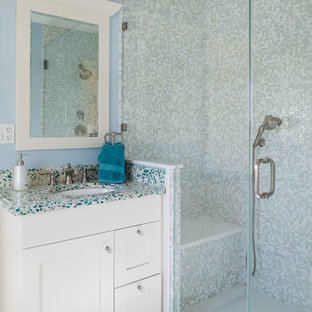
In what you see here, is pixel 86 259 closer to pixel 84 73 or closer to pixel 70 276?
pixel 70 276

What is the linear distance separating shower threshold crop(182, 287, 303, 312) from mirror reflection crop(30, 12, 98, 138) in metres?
1.31

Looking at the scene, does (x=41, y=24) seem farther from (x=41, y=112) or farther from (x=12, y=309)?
(x=12, y=309)

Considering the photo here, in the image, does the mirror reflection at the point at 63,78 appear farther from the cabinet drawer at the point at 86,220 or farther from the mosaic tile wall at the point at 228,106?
the cabinet drawer at the point at 86,220

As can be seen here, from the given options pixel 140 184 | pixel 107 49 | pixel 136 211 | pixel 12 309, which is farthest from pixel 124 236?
pixel 107 49

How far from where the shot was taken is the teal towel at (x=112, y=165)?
2.01 m

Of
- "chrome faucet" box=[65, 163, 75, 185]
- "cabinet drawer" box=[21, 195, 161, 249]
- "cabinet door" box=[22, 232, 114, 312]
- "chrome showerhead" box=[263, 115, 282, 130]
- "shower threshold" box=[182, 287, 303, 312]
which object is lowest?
"shower threshold" box=[182, 287, 303, 312]

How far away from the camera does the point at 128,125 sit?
2.33 metres

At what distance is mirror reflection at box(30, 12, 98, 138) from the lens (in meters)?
1.92

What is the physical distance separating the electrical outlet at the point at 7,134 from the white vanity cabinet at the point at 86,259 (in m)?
0.40

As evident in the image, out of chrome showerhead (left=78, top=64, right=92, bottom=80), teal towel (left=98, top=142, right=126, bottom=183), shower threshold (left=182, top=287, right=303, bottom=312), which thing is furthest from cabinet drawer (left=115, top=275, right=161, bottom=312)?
chrome showerhead (left=78, top=64, right=92, bottom=80)

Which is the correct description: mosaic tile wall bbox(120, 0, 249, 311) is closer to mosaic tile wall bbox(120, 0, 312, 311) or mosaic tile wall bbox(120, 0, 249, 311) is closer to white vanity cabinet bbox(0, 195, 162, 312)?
mosaic tile wall bbox(120, 0, 312, 311)

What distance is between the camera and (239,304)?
1.93 metres

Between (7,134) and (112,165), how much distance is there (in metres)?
0.62

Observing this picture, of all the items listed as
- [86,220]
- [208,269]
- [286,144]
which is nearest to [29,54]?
[86,220]
